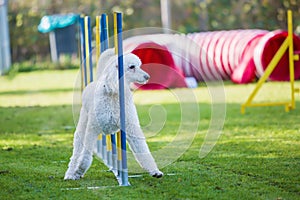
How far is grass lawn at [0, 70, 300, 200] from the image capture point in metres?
5.73

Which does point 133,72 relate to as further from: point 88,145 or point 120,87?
point 88,145

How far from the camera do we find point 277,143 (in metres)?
8.09

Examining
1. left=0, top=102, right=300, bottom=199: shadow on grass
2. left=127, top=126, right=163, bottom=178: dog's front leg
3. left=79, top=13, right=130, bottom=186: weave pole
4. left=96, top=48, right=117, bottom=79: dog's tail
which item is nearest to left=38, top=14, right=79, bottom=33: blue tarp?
left=0, top=102, right=300, bottom=199: shadow on grass

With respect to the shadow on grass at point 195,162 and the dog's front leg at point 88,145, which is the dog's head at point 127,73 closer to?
A: the dog's front leg at point 88,145

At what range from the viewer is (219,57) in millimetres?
16688

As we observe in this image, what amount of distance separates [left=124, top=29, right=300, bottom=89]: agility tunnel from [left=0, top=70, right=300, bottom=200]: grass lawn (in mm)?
1322

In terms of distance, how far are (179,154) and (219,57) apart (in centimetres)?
958

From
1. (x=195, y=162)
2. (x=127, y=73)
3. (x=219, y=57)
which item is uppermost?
(x=127, y=73)

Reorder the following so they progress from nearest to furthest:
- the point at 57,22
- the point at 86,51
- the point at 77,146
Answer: the point at 77,146
the point at 86,51
the point at 57,22

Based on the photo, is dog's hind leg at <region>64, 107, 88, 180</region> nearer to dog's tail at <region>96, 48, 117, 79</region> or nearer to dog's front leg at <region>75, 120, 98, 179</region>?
dog's front leg at <region>75, 120, 98, 179</region>

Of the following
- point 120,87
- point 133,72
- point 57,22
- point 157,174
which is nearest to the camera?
point 120,87

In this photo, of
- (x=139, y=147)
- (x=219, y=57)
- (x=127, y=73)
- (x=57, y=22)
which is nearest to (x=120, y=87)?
(x=127, y=73)

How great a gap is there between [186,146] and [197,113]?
11.1 ft

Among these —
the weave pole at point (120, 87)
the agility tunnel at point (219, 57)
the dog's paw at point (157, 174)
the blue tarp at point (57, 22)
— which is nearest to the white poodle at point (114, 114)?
the dog's paw at point (157, 174)
